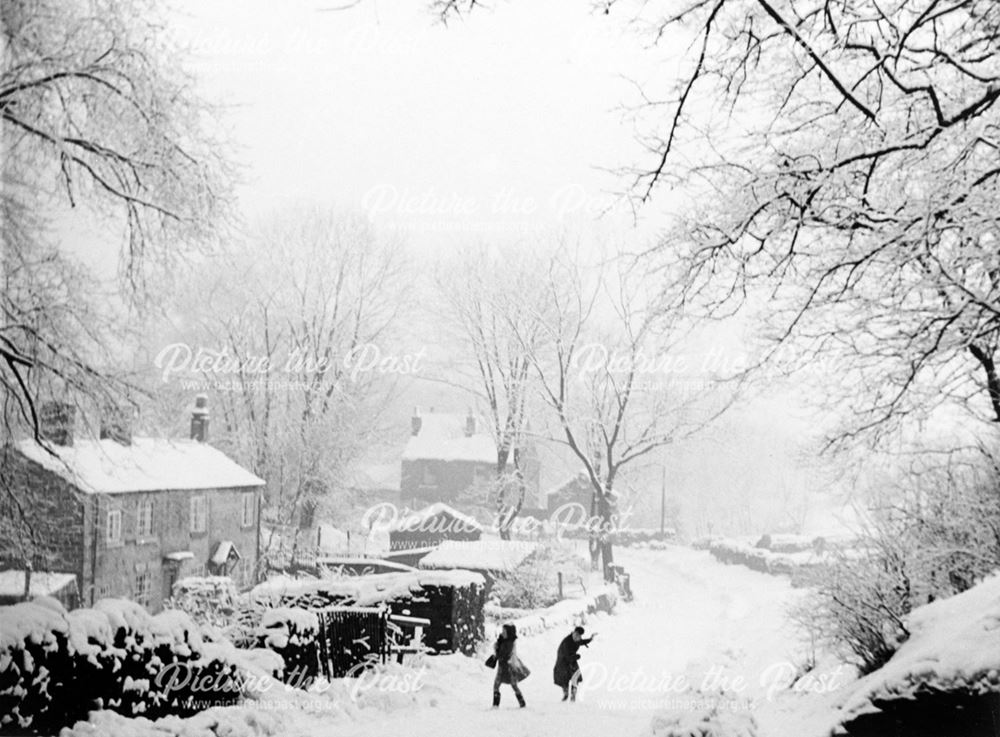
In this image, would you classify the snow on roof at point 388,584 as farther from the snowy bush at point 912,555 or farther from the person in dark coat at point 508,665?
the snowy bush at point 912,555

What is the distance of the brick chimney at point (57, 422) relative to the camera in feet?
13.1

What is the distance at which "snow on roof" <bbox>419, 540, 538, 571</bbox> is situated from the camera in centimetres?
577

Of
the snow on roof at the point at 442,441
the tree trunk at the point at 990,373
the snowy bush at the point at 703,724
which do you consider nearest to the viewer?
the snowy bush at the point at 703,724

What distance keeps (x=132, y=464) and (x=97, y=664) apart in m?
1.09

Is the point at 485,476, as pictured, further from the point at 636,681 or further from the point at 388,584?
the point at 636,681

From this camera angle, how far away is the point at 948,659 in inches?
127

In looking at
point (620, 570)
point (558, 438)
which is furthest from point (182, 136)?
point (620, 570)

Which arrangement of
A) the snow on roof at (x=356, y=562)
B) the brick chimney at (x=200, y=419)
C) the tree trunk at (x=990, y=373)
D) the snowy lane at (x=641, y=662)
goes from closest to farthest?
the tree trunk at (x=990, y=373)
the snowy lane at (x=641, y=662)
the brick chimney at (x=200, y=419)
the snow on roof at (x=356, y=562)

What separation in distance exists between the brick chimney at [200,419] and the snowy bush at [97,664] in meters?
1.05

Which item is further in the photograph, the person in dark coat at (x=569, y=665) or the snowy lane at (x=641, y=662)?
the person in dark coat at (x=569, y=665)

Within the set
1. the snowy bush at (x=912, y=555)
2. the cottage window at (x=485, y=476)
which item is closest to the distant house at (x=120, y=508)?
the cottage window at (x=485, y=476)

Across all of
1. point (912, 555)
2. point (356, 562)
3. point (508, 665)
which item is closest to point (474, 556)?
point (356, 562)

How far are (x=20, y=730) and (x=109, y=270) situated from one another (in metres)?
2.54

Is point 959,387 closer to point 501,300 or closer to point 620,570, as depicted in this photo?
point 620,570
